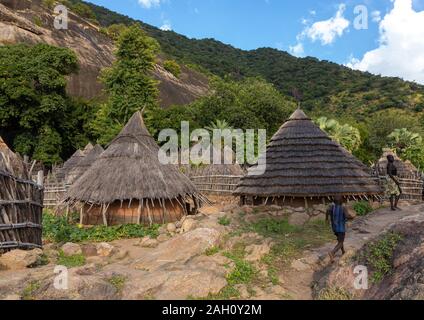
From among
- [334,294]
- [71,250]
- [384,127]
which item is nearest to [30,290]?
[71,250]

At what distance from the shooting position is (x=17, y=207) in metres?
8.50

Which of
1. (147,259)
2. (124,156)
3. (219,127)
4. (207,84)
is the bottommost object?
(147,259)

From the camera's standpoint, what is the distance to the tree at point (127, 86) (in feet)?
95.3

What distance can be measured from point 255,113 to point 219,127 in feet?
17.4

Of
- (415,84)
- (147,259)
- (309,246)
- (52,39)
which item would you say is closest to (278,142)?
(309,246)

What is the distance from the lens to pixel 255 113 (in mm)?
33875

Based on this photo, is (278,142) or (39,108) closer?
(278,142)

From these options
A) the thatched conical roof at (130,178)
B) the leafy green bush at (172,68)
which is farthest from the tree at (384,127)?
the thatched conical roof at (130,178)

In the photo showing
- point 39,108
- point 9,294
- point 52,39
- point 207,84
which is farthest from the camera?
point 207,84

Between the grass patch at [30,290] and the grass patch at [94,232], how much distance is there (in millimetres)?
5695

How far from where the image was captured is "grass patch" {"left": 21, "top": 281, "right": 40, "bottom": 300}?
5887mm

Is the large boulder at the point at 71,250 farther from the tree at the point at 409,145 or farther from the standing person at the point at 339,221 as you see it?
the tree at the point at 409,145

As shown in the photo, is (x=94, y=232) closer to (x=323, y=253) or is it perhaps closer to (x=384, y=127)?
(x=323, y=253)
